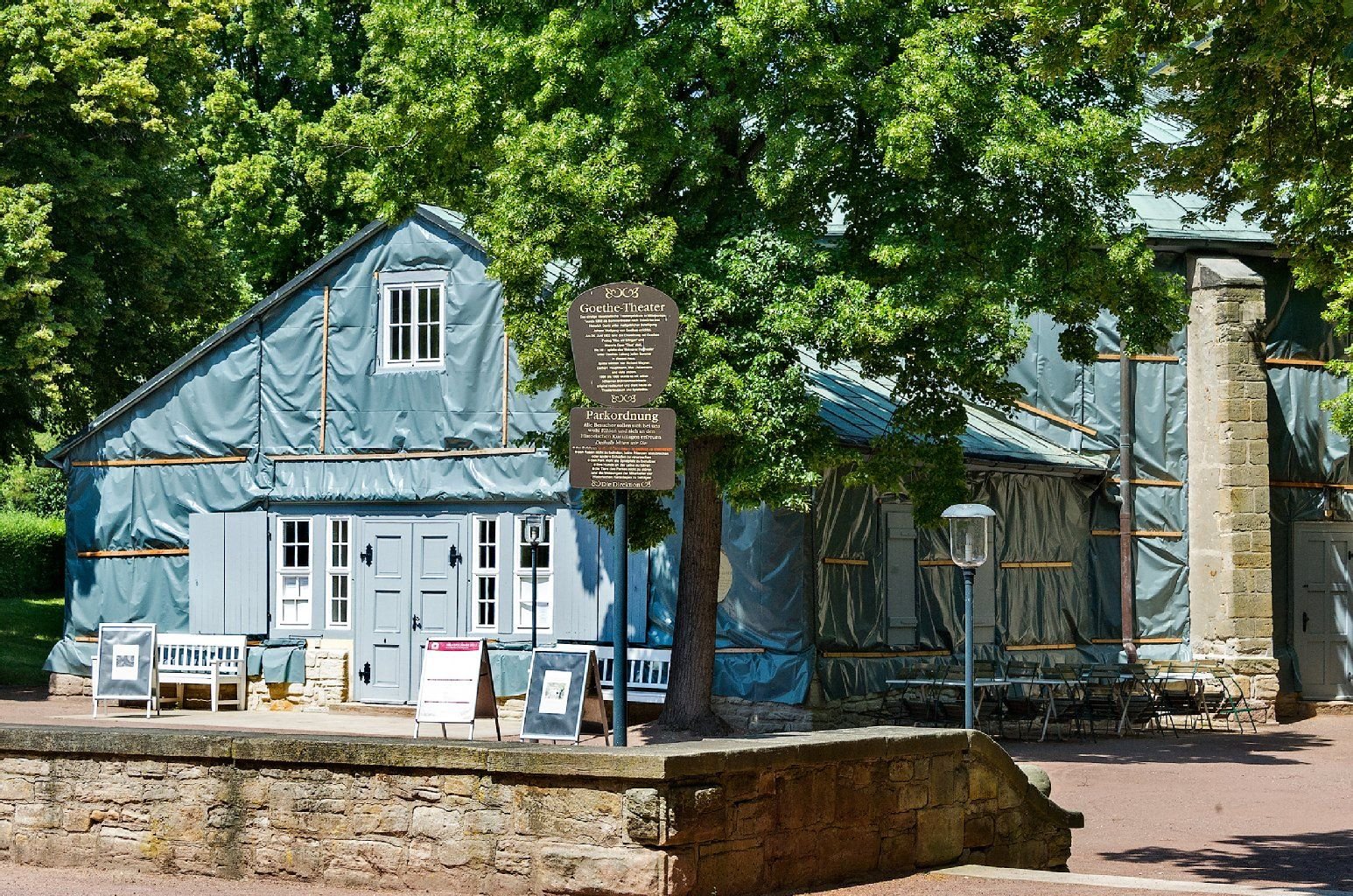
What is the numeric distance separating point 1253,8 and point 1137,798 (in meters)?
7.91

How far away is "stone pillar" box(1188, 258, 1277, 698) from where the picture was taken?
2430 cm

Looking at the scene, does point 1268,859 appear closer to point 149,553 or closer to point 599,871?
point 599,871

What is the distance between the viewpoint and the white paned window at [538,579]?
21.7 metres

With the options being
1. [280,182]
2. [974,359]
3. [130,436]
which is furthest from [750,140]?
[280,182]

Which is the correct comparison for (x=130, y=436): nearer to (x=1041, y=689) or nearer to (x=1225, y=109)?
(x=1041, y=689)

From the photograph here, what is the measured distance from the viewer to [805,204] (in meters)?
18.2

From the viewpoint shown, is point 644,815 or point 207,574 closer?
point 644,815

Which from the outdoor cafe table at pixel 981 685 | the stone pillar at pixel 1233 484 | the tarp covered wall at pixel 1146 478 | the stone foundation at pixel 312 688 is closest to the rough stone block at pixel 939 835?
the outdoor cafe table at pixel 981 685

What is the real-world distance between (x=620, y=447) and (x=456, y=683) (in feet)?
21.7

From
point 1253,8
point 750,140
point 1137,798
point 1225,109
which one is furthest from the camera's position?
point 750,140

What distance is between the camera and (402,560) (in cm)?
2273

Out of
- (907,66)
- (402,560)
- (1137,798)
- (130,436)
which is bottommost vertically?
(1137,798)

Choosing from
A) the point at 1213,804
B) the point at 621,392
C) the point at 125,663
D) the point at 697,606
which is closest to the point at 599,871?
the point at 621,392

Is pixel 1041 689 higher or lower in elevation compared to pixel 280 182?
lower
